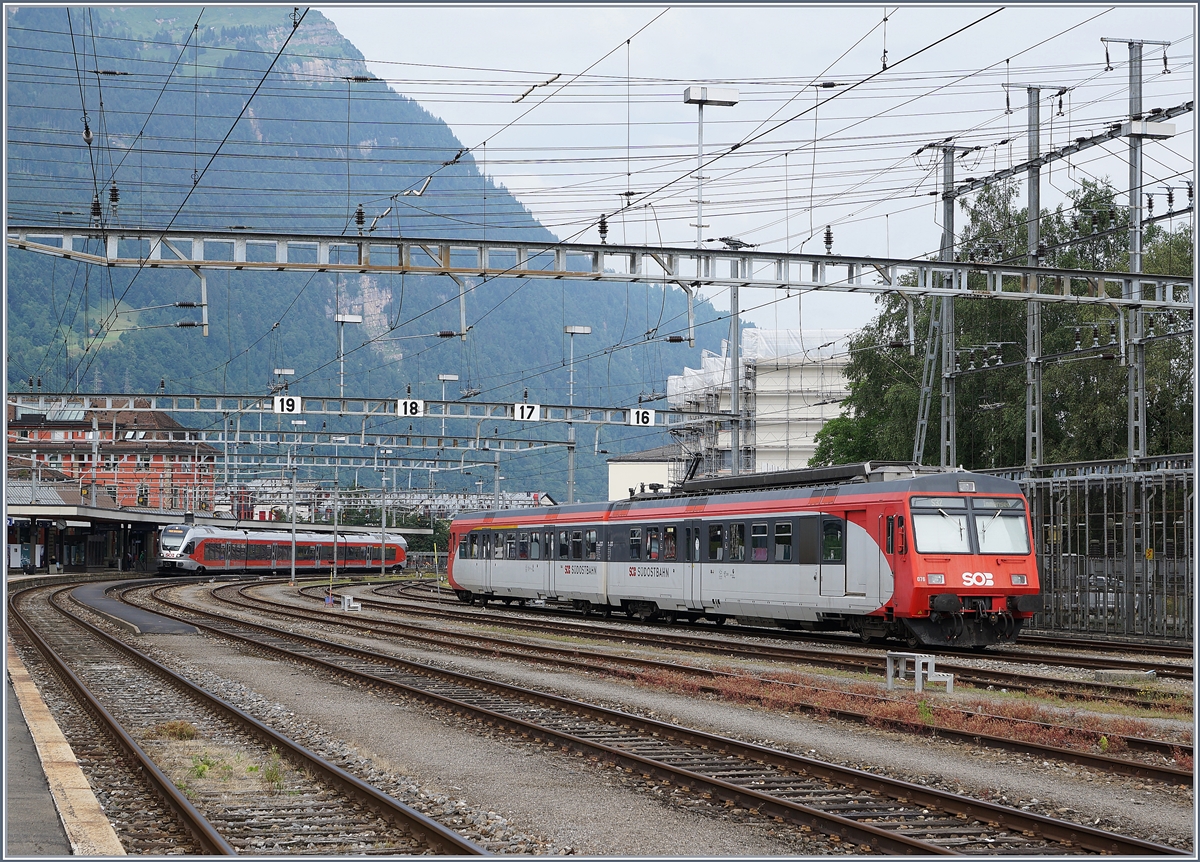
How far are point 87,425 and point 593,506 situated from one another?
8420 centimetres

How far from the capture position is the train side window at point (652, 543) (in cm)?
3109

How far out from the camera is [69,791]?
1046 cm

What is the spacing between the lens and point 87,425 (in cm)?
10812

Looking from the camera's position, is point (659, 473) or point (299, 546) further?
point (659, 473)

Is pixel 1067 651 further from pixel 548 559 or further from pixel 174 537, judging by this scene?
pixel 174 537

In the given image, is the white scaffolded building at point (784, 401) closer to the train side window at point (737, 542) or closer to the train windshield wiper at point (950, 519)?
the train side window at point (737, 542)

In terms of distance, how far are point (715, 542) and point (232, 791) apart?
1806 centimetres

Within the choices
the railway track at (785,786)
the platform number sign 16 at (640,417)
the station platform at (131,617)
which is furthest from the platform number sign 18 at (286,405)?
the railway track at (785,786)

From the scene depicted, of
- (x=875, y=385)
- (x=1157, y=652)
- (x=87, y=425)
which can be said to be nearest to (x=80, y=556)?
(x=87, y=425)

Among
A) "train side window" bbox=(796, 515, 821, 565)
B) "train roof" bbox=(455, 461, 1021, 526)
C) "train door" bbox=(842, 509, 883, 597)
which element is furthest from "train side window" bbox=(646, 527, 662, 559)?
"train door" bbox=(842, 509, 883, 597)

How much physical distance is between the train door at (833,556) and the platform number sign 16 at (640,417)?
2124 cm

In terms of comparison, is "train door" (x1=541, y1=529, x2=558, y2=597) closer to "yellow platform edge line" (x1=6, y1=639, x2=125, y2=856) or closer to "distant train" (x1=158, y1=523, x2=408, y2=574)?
"yellow platform edge line" (x1=6, y1=639, x2=125, y2=856)

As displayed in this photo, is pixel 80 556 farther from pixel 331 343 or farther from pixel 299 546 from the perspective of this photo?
pixel 331 343

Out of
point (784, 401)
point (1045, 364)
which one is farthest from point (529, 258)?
point (784, 401)
